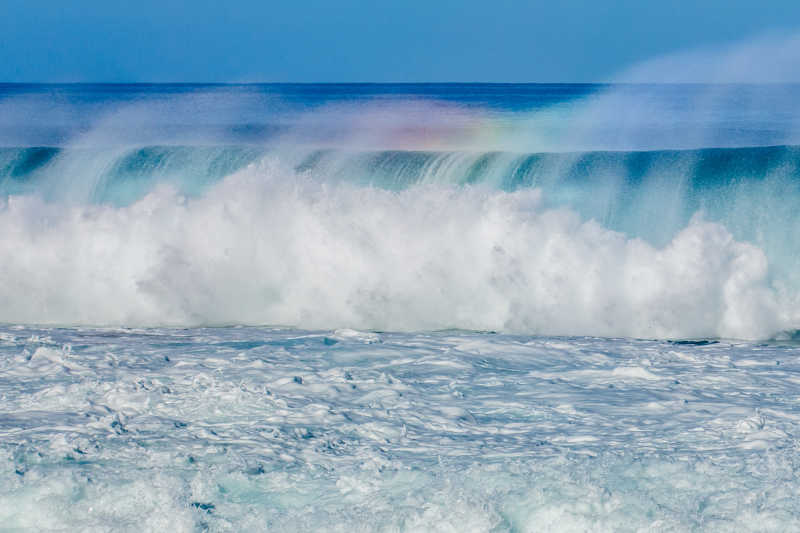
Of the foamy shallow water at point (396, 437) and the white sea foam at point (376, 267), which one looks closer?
the foamy shallow water at point (396, 437)

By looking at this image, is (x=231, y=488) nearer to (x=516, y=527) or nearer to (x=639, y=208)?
(x=516, y=527)

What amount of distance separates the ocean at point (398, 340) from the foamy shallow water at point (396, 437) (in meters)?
0.02

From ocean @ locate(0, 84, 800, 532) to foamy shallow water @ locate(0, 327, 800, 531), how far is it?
2cm

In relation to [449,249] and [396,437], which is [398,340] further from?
[396,437]

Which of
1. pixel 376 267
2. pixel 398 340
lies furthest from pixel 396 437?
pixel 376 267

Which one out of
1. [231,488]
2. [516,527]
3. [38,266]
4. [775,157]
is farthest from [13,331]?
[775,157]

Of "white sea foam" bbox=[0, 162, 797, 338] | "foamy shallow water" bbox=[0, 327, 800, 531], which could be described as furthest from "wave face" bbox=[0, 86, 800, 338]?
"foamy shallow water" bbox=[0, 327, 800, 531]

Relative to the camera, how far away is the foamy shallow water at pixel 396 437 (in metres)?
3.93

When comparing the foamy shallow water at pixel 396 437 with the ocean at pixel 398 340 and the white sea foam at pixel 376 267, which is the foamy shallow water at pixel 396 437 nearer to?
the ocean at pixel 398 340

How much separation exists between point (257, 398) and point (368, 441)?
0.86 m

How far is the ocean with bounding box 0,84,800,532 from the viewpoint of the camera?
161 inches

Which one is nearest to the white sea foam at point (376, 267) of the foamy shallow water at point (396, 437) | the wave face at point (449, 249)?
the wave face at point (449, 249)

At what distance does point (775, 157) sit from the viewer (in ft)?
34.8

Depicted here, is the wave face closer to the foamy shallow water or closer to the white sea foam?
the white sea foam
